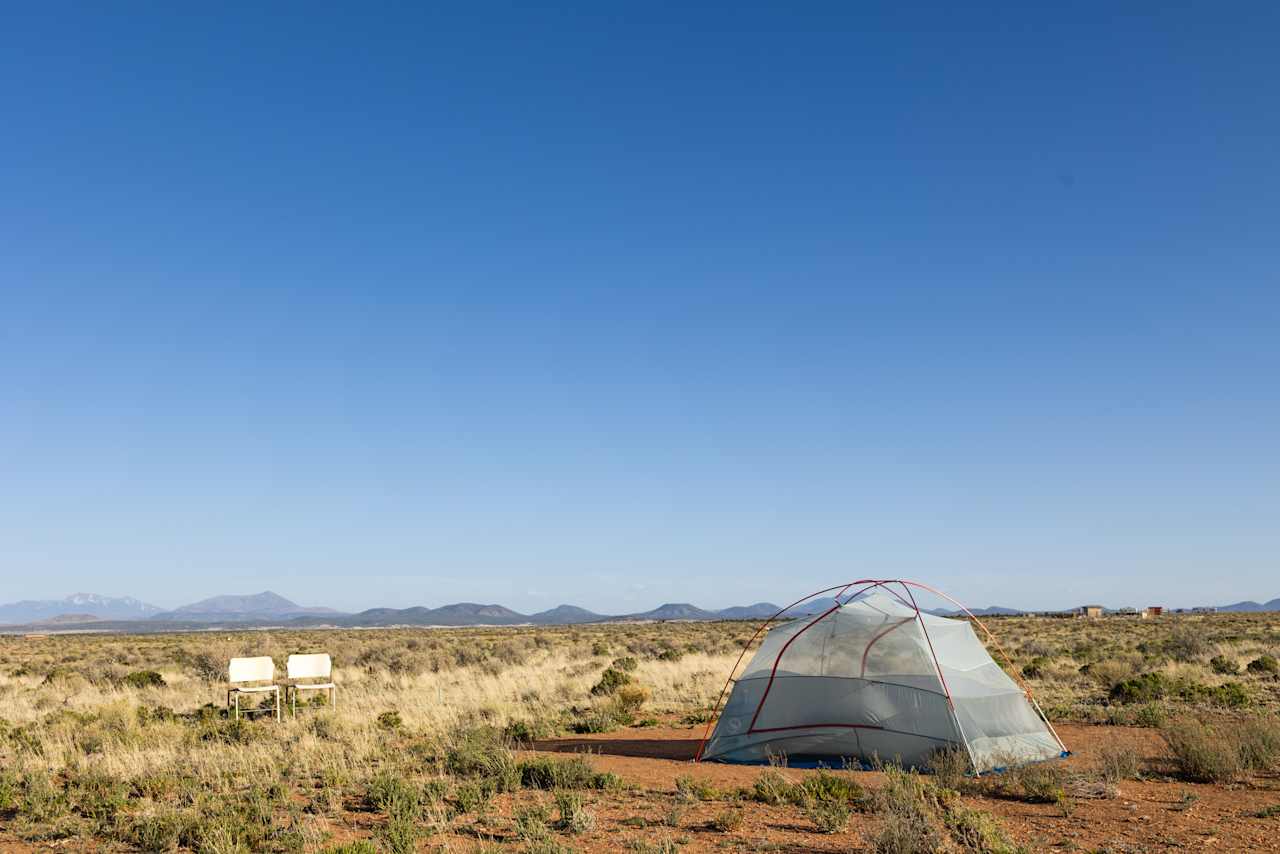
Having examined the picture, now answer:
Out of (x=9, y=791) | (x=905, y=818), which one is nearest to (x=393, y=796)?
(x=9, y=791)

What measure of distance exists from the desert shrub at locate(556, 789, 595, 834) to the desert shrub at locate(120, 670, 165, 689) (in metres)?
19.0

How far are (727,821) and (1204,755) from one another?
5.94 metres

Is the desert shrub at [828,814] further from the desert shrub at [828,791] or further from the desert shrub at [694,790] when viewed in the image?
the desert shrub at [694,790]

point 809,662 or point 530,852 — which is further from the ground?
point 809,662

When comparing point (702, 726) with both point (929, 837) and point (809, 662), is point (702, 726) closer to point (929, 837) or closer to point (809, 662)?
point (809, 662)

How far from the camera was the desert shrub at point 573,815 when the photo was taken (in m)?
10.0

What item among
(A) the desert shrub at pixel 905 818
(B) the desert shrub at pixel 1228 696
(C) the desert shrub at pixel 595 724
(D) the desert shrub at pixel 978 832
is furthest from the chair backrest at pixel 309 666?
(B) the desert shrub at pixel 1228 696

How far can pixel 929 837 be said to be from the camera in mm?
8672

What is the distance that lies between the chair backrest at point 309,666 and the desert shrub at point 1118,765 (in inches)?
569

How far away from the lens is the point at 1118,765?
11812 mm

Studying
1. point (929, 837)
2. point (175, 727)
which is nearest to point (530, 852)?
point (929, 837)

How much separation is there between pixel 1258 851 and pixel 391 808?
8242 millimetres

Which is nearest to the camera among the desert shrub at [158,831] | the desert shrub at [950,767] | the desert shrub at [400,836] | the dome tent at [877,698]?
the desert shrub at [400,836]

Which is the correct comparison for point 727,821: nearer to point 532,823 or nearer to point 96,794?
point 532,823
